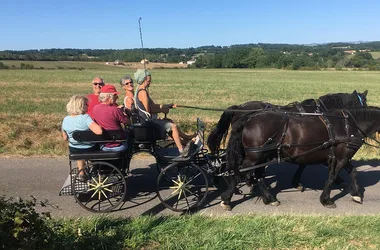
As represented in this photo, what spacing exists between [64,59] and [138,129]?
294 ft

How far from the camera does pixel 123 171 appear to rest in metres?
5.55

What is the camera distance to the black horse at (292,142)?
546 cm

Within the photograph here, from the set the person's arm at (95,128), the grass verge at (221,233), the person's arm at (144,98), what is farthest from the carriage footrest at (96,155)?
the grass verge at (221,233)

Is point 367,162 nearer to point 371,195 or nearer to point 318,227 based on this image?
point 371,195

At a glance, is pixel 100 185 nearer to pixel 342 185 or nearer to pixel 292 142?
pixel 292 142

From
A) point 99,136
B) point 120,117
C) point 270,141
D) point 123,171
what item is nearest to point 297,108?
point 270,141

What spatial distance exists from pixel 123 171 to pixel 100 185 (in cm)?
50

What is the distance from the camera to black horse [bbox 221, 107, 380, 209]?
215 inches

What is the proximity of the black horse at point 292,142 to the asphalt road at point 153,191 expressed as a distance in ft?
0.79

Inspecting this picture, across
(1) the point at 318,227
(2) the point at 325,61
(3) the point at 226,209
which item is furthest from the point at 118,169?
(2) the point at 325,61

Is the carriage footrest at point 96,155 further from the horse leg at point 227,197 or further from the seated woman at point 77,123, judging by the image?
the horse leg at point 227,197

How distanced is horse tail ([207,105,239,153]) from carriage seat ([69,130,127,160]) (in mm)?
1624

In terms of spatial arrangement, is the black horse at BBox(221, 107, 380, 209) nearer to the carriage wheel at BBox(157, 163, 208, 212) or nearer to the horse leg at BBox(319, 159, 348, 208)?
the horse leg at BBox(319, 159, 348, 208)

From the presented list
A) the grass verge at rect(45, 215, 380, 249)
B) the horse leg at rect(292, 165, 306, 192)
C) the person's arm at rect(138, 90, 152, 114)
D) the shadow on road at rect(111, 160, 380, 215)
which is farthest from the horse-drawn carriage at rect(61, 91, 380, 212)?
the grass verge at rect(45, 215, 380, 249)
